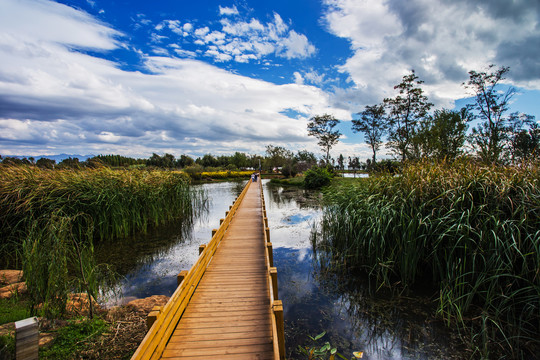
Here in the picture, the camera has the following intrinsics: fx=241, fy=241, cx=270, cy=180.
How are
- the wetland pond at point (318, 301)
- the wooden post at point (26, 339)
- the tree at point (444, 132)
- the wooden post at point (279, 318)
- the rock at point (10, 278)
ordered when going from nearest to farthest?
the wooden post at point (26, 339) → the wooden post at point (279, 318) → the wetland pond at point (318, 301) → the rock at point (10, 278) → the tree at point (444, 132)

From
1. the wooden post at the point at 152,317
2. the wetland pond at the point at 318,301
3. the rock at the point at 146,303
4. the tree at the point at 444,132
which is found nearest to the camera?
the wooden post at the point at 152,317

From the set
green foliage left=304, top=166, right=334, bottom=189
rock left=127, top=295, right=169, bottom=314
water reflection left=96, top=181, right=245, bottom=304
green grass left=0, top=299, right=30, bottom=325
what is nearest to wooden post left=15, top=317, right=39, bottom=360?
green grass left=0, top=299, right=30, bottom=325

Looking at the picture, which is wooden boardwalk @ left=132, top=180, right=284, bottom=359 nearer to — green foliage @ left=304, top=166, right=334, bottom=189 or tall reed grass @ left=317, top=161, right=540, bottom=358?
tall reed grass @ left=317, top=161, right=540, bottom=358

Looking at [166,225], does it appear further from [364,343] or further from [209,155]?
[209,155]

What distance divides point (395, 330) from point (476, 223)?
2.40 m

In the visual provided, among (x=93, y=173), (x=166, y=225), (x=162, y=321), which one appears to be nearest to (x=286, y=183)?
(x=166, y=225)

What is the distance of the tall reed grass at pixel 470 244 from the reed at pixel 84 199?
7.30m

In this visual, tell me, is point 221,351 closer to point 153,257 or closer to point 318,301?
point 318,301

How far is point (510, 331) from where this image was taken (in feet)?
11.7

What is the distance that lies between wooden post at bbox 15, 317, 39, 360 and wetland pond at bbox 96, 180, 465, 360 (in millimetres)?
3073

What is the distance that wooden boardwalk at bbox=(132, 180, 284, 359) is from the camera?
108 inches

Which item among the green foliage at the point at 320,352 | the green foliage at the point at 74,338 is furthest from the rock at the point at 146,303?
the green foliage at the point at 320,352

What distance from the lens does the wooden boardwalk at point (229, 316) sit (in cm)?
274

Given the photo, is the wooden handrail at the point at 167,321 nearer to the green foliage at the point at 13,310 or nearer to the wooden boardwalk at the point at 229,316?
the wooden boardwalk at the point at 229,316
